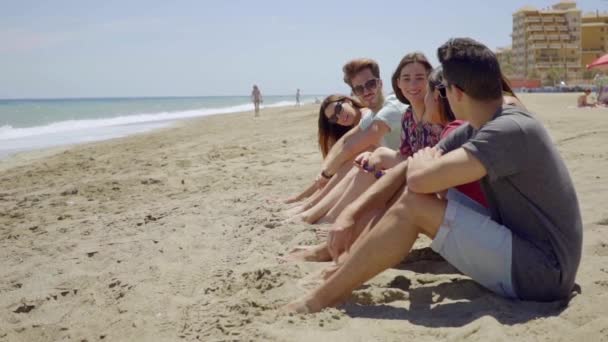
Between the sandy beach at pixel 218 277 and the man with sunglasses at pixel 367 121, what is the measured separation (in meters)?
0.65

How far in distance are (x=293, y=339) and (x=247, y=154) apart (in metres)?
6.63

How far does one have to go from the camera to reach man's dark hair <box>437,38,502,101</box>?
2148 millimetres

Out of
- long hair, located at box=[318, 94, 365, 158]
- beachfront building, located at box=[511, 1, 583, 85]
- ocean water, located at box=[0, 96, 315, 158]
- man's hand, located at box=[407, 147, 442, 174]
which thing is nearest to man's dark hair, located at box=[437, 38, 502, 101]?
man's hand, located at box=[407, 147, 442, 174]

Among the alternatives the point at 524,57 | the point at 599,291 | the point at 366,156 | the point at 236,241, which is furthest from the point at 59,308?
the point at 524,57

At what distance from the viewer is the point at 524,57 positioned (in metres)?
62.1

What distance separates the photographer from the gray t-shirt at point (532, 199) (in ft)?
6.82

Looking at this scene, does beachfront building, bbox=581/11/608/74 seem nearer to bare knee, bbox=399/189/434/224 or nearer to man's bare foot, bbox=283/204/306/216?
man's bare foot, bbox=283/204/306/216

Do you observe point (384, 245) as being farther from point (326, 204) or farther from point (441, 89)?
point (326, 204)

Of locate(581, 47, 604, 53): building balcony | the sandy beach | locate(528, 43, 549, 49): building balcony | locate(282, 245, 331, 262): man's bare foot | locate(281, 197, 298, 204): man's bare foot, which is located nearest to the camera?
the sandy beach

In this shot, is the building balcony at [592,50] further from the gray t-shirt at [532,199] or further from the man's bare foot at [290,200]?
the gray t-shirt at [532,199]

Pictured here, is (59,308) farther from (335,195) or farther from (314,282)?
(335,195)

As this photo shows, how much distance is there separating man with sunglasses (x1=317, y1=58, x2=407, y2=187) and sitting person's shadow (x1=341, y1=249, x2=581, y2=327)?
1.49 m

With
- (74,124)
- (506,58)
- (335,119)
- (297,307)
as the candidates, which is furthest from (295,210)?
(506,58)

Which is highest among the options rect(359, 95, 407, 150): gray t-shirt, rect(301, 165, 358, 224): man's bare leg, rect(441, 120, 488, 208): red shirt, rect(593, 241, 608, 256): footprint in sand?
rect(359, 95, 407, 150): gray t-shirt
